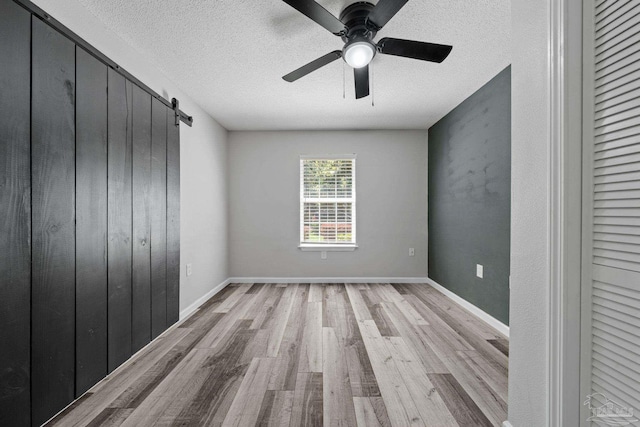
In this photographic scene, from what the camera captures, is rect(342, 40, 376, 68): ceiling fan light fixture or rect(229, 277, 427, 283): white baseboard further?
rect(229, 277, 427, 283): white baseboard

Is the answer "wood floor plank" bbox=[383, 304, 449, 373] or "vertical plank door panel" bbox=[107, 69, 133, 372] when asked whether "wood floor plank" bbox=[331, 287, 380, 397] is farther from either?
"vertical plank door panel" bbox=[107, 69, 133, 372]

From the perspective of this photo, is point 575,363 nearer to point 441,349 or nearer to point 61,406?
point 441,349

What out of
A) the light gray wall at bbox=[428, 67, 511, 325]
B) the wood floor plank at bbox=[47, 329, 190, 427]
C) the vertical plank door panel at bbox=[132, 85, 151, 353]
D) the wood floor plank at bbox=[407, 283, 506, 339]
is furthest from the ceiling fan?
the wood floor plank at bbox=[47, 329, 190, 427]

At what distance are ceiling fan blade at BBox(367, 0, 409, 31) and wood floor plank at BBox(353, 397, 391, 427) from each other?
2.18 meters

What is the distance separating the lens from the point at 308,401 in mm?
1586

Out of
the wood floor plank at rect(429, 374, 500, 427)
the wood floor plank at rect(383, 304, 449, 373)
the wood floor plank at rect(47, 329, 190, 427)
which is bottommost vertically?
the wood floor plank at rect(47, 329, 190, 427)

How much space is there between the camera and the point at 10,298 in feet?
4.17

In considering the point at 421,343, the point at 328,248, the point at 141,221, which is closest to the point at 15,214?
the point at 141,221

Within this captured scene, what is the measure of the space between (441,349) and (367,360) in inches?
25.2

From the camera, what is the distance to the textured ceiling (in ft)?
5.99

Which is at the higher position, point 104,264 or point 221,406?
point 104,264

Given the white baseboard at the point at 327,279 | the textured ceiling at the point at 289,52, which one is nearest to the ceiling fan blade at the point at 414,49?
the textured ceiling at the point at 289,52

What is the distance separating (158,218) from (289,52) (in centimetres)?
180

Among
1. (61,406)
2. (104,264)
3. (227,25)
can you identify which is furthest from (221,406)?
(227,25)
